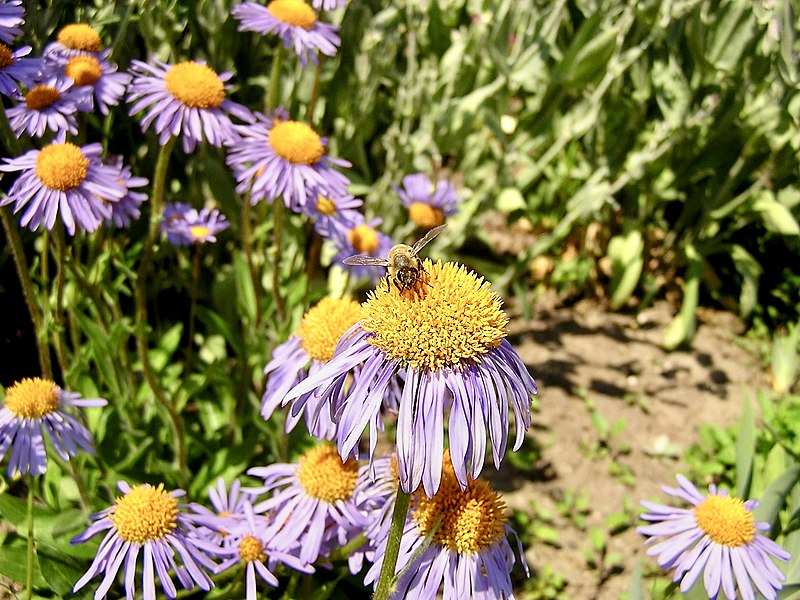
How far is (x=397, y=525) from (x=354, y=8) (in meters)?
2.66

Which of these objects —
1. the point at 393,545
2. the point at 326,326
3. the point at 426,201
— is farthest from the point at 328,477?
the point at 426,201

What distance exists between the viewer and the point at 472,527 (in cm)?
152

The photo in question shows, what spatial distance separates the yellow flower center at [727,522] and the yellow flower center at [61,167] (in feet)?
6.00

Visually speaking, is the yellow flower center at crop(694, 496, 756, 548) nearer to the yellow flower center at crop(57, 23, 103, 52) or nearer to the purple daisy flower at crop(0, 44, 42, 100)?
the purple daisy flower at crop(0, 44, 42, 100)

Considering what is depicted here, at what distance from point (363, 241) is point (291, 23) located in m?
0.74

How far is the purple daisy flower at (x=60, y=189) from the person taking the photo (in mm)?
1904

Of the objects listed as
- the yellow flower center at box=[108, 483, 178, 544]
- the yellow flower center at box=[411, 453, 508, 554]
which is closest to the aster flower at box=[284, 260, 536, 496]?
the yellow flower center at box=[411, 453, 508, 554]

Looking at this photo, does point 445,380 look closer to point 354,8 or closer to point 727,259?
point 354,8

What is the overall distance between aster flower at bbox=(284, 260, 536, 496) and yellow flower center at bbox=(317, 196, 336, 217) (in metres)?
1.16

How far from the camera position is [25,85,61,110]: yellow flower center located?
2072 mm

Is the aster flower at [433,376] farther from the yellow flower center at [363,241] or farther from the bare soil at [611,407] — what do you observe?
the bare soil at [611,407]

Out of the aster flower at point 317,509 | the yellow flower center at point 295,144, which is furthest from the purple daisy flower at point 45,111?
the aster flower at point 317,509

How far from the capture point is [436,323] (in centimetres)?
131

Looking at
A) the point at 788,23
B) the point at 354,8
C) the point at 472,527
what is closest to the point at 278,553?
the point at 472,527
